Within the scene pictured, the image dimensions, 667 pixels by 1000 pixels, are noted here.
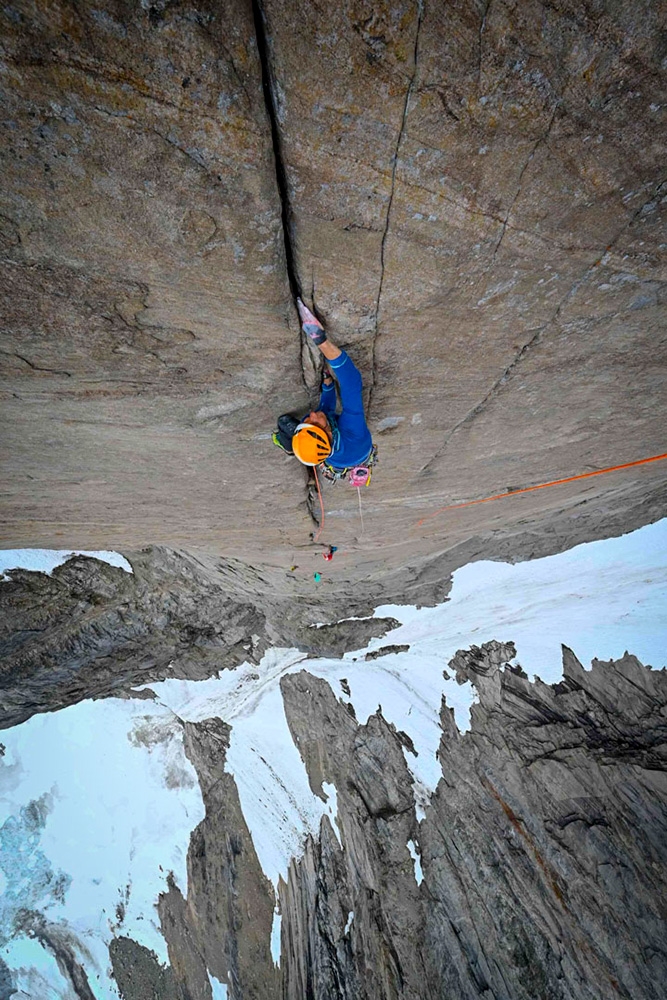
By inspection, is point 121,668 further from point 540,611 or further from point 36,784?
point 540,611

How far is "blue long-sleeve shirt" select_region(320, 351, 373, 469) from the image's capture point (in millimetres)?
3094

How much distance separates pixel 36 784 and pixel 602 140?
10.3 m

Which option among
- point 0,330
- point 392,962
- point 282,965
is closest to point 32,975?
point 282,965

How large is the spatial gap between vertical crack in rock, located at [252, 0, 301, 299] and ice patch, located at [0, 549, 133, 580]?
15.8ft

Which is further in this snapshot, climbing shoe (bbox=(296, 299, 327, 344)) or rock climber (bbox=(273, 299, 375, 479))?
rock climber (bbox=(273, 299, 375, 479))

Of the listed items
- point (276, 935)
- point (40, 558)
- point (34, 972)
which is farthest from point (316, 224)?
point (34, 972)

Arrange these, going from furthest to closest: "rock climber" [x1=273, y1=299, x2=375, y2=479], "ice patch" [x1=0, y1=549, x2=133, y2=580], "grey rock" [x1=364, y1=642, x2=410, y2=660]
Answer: "grey rock" [x1=364, y1=642, x2=410, y2=660]
"ice patch" [x1=0, y1=549, x2=133, y2=580]
"rock climber" [x1=273, y1=299, x2=375, y2=479]

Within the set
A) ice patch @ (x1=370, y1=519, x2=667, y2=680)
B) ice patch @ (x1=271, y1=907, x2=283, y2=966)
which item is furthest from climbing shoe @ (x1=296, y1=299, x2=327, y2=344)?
ice patch @ (x1=271, y1=907, x2=283, y2=966)

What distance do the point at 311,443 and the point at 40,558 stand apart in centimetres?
440

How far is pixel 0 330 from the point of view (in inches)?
107

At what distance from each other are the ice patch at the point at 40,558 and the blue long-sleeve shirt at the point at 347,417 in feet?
12.9

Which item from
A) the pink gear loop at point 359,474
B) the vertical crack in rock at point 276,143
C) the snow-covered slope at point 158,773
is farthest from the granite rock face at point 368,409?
the pink gear loop at point 359,474

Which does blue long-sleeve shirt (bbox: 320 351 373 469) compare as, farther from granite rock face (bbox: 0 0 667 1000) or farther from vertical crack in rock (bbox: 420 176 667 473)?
vertical crack in rock (bbox: 420 176 667 473)

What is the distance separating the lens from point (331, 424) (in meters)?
3.56
